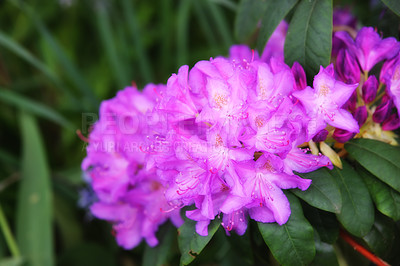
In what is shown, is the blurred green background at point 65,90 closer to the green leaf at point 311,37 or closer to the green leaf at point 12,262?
the green leaf at point 12,262

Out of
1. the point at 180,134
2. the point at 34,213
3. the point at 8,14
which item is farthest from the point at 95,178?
the point at 8,14

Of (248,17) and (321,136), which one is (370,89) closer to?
(321,136)

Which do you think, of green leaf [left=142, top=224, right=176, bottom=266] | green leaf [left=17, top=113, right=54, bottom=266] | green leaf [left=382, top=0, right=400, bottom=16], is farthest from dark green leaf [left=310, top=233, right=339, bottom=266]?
green leaf [left=17, top=113, right=54, bottom=266]

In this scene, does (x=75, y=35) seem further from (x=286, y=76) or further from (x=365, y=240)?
(x=365, y=240)

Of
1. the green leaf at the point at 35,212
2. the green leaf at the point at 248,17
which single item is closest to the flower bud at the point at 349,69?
the green leaf at the point at 248,17

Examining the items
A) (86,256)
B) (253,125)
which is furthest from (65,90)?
(253,125)

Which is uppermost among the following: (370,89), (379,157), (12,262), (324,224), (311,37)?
(311,37)

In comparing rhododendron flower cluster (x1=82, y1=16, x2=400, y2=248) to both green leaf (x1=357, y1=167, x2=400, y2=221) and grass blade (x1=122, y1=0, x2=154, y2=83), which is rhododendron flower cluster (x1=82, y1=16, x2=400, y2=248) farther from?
grass blade (x1=122, y1=0, x2=154, y2=83)
